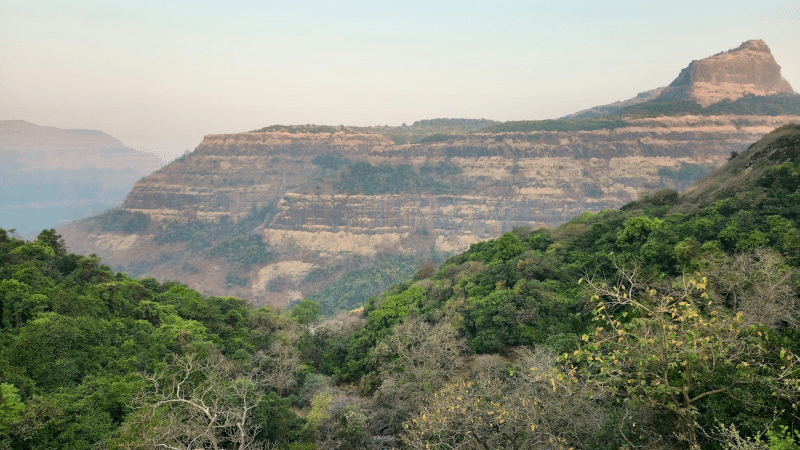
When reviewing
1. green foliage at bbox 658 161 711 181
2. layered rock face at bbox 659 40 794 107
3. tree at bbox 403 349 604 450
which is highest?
layered rock face at bbox 659 40 794 107

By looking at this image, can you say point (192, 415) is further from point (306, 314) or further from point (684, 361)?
point (306, 314)

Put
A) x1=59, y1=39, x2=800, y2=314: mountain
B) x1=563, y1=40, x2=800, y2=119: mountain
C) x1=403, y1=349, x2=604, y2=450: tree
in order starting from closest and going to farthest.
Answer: x1=403, y1=349, x2=604, y2=450: tree, x1=59, y1=39, x2=800, y2=314: mountain, x1=563, y1=40, x2=800, y2=119: mountain

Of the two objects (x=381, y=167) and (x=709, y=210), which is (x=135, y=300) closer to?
(x=709, y=210)

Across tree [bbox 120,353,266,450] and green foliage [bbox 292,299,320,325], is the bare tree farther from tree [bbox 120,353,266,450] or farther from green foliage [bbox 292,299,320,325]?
green foliage [bbox 292,299,320,325]

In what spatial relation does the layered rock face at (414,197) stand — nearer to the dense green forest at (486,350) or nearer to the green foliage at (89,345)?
the green foliage at (89,345)

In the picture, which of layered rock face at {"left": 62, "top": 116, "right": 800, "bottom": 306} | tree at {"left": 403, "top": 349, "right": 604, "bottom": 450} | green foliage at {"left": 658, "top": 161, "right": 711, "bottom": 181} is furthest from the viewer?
layered rock face at {"left": 62, "top": 116, "right": 800, "bottom": 306}

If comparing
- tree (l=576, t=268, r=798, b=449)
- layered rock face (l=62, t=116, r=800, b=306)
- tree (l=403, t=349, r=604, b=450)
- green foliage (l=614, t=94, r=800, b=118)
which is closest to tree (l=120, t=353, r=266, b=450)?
tree (l=403, t=349, r=604, b=450)

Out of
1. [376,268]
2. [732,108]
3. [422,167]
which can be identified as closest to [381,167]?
[422,167]
